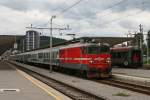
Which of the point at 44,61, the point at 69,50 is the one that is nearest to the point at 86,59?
the point at 69,50

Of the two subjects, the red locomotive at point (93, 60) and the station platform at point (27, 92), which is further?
the red locomotive at point (93, 60)

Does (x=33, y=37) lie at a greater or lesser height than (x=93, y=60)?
greater

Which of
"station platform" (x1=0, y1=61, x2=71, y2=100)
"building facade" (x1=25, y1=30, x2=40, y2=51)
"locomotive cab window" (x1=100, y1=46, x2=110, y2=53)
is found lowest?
"station platform" (x1=0, y1=61, x2=71, y2=100)

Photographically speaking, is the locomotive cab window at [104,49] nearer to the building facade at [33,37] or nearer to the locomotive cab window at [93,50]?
the locomotive cab window at [93,50]

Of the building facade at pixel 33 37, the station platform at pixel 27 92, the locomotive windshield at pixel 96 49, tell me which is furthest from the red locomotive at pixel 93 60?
the building facade at pixel 33 37

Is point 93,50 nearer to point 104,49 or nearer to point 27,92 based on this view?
point 104,49

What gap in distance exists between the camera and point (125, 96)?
16922 mm

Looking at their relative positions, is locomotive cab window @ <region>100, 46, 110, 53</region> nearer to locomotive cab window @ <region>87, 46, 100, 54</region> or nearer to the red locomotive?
the red locomotive

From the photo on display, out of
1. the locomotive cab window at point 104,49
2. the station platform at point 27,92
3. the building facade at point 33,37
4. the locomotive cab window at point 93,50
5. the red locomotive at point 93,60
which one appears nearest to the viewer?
the station platform at point 27,92

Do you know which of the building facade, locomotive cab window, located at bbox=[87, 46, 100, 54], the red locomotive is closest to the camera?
the red locomotive

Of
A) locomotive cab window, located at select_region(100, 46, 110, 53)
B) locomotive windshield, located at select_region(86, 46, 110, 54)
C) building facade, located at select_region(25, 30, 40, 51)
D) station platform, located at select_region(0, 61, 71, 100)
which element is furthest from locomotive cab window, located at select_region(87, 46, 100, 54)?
building facade, located at select_region(25, 30, 40, 51)

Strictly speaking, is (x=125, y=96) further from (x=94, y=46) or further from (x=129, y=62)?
(x=129, y=62)

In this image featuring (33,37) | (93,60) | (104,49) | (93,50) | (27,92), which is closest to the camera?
(27,92)

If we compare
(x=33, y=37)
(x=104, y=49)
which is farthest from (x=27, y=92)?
(x=33, y=37)
